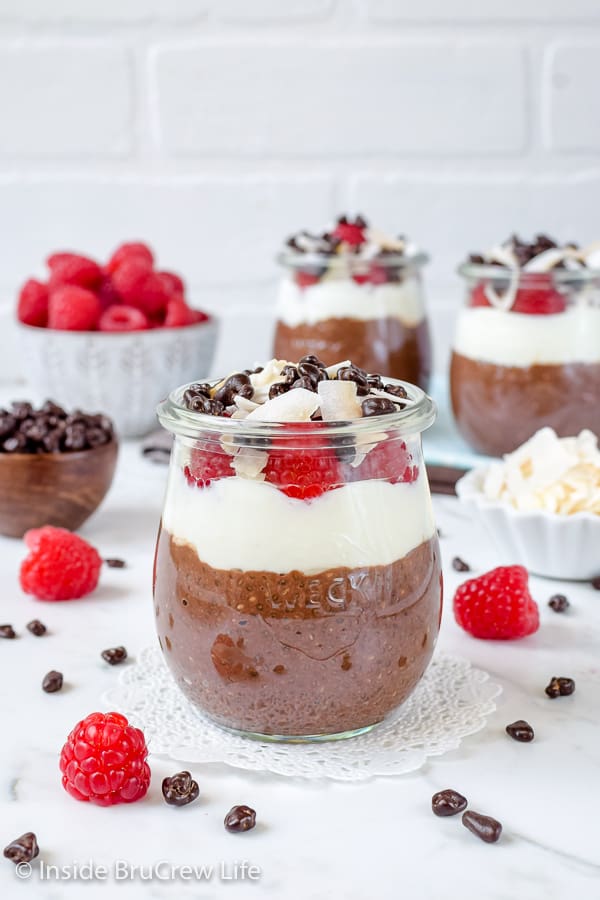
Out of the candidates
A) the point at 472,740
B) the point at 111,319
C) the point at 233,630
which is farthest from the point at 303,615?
the point at 111,319

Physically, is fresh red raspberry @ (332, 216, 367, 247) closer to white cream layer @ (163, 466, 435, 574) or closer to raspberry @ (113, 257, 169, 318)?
raspberry @ (113, 257, 169, 318)

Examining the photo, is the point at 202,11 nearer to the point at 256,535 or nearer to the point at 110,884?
the point at 256,535

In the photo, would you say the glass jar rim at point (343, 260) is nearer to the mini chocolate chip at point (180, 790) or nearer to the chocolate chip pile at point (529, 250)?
the chocolate chip pile at point (529, 250)

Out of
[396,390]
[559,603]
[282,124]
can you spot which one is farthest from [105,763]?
[282,124]

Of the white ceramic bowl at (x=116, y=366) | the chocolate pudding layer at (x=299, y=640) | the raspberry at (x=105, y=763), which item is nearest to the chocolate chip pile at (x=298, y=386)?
the chocolate pudding layer at (x=299, y=640)

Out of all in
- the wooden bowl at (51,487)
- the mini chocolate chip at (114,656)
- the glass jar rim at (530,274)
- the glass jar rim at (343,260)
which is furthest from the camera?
the glass jar rim at (343,260)

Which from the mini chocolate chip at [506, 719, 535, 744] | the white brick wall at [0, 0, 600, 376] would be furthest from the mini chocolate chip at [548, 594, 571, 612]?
the white brick wall at [0, 0, 600, 376]

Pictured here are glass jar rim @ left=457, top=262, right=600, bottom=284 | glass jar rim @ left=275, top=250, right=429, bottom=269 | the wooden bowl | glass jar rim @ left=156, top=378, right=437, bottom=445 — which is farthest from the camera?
glass jar rim @ left=275, top=250, right=429, bottom=269

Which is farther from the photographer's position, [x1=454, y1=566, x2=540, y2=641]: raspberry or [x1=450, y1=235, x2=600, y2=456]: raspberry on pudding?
[x1=450, y1=235, x2=600, y2=456]: raspberry on pudding
